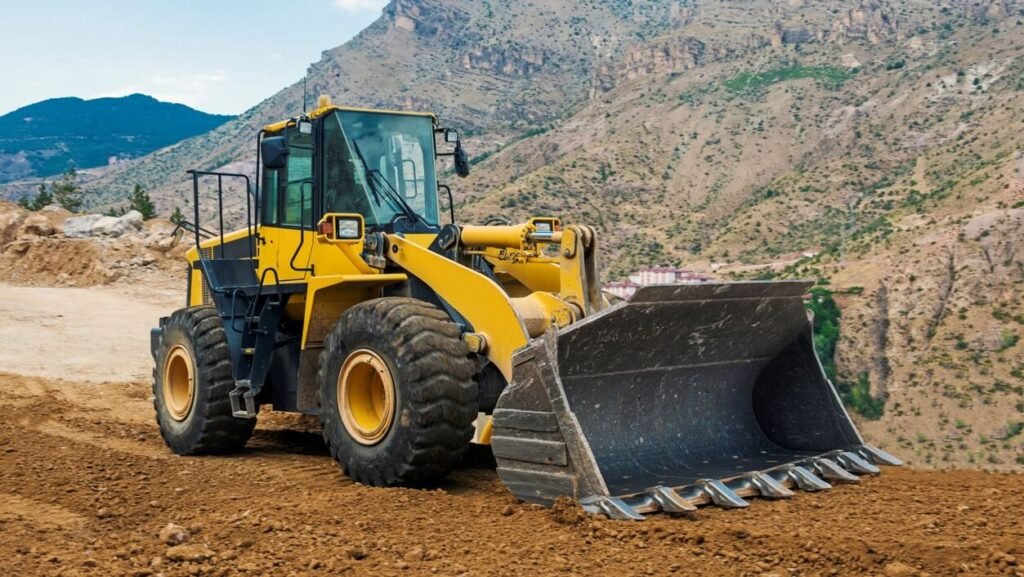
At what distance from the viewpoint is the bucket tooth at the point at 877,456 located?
8.13 metres

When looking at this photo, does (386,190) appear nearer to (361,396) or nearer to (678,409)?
(361,396)

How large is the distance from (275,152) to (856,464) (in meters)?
5.07

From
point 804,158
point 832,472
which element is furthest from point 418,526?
point 804,158

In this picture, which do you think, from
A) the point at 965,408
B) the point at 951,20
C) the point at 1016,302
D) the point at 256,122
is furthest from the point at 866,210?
the point at 256,122

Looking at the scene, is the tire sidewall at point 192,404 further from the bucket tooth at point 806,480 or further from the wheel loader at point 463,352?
the bucket tooth at point 806,480

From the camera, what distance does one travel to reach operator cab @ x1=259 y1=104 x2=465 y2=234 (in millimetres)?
8891

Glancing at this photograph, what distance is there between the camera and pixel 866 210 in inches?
3442

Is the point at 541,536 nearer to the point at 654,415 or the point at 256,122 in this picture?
the point at 654,415

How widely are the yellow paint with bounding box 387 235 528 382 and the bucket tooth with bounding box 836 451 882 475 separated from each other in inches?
103

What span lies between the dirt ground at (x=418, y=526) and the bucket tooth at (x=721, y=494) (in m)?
0.13

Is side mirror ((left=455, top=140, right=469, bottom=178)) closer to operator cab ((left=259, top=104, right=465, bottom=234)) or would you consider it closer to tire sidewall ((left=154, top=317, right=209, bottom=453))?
operator cab ((left=259, top=104, right=465, bottom=234))

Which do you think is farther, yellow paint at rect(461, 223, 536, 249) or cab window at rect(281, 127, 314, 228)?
cab window at rect(281, 127, 314, 228)

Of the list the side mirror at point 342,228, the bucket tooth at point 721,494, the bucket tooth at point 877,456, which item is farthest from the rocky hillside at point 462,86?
the bucket tooth at point 721,494

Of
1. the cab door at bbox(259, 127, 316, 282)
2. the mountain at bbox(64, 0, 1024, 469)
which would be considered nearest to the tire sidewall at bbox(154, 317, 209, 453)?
the cab door at bbox(259, 127, 316, 282)
